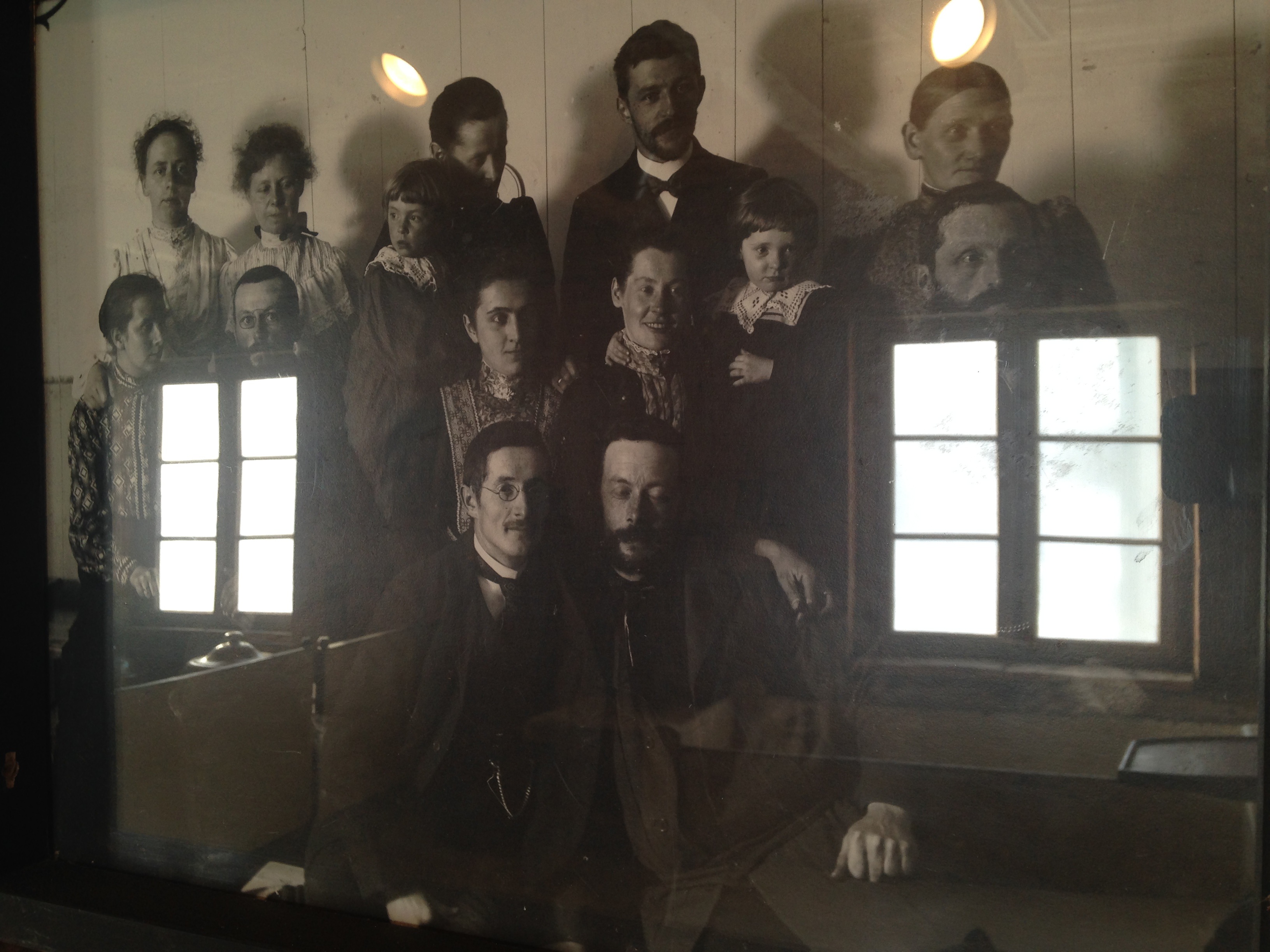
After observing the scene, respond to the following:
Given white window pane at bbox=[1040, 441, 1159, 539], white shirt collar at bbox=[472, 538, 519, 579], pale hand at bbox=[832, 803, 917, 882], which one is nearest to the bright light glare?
white shirt collar at bbox=[472, 538, 519, 579]

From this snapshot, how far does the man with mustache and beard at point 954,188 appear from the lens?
1065 millimetres

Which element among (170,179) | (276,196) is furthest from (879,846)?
(170,179)

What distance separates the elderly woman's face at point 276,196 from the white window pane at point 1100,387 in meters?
1.21

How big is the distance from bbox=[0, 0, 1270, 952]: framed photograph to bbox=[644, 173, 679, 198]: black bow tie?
0.01 meters

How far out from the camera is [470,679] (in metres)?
1.31

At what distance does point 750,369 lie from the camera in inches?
46.2

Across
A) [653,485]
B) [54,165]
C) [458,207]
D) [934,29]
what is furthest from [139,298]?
[934,29]

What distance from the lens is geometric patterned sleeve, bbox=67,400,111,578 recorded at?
1574mm

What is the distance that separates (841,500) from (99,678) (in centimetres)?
143

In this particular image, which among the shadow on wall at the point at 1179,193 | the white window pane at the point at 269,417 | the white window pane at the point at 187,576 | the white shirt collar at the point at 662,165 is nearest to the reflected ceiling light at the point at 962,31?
the shadow on wall at the point at 1179,193

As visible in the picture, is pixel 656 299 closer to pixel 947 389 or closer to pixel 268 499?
pixel 947 389

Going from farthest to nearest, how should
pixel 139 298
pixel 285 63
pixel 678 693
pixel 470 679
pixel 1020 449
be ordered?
pixel 139 298 → pixel 285 63 → pixel 470 679 → pixel 678 693 → pixel 1020 449

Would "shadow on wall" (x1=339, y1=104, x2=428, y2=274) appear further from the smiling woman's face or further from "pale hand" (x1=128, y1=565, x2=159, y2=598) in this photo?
"pale hand" (x1=128, y1=565, x2=159, y2=598)

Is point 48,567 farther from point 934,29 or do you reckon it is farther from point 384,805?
point 934,29
